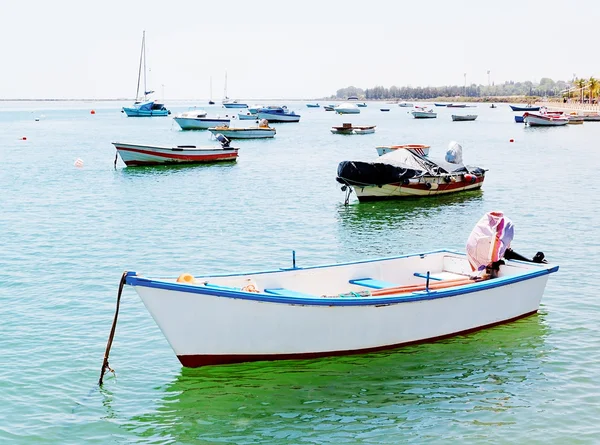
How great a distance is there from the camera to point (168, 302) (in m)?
11.6

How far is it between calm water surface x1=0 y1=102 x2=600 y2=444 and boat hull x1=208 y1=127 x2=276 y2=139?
112 feet

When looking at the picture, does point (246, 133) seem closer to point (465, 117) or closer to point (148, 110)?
point (465, 117)

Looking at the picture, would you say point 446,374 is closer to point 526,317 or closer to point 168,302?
point 526,317

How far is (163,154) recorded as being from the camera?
48000 mm

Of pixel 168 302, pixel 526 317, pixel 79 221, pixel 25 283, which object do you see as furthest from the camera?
pixel 79 221

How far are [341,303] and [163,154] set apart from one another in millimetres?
37223

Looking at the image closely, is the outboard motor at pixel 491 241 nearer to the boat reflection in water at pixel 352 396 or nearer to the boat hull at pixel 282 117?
the boat reflection in water at pixel 352 396

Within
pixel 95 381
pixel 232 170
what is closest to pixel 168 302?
pixel 95 381

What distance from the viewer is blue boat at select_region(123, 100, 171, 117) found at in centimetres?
14850

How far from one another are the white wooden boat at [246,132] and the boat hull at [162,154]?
2090cm

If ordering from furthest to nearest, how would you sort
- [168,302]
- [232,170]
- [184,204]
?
Result: 1. [232,170]
2. [184,204]
3. [168,302]

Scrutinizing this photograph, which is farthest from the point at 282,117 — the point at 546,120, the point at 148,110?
the point at 546,120

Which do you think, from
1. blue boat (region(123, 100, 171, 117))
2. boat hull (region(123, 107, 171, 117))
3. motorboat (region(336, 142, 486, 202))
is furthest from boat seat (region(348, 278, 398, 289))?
boat hull (region(123, 107, 171, 117))

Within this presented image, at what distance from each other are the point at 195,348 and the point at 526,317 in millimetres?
7292
